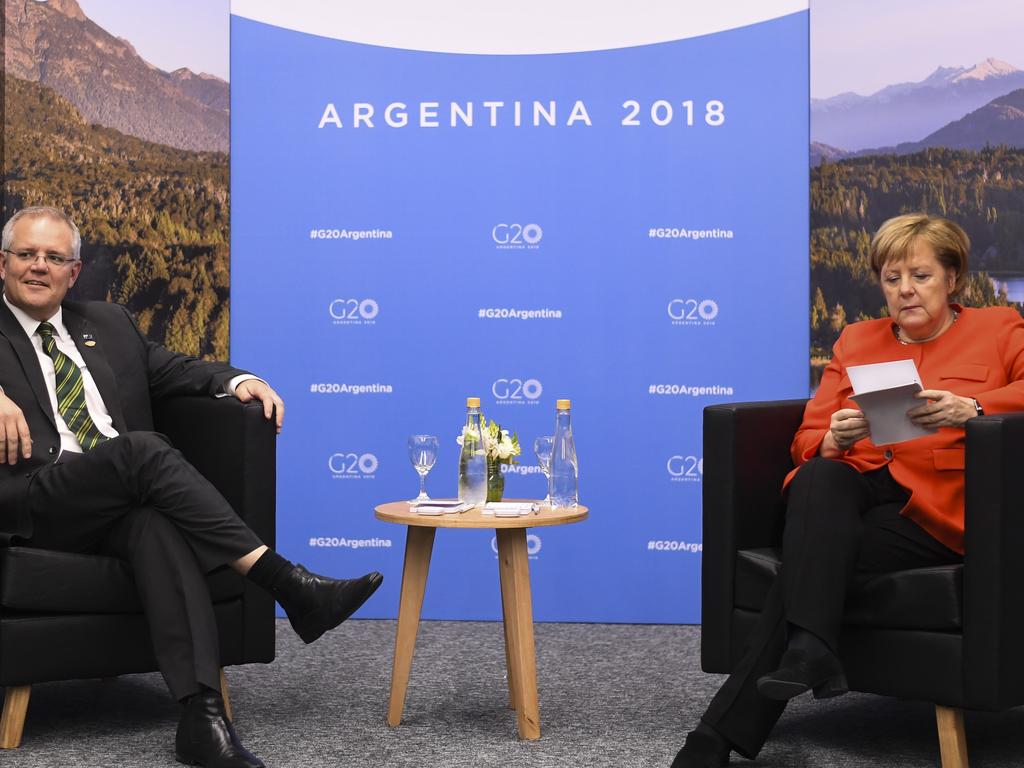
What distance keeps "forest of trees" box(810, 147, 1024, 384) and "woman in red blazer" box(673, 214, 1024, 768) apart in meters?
1.25

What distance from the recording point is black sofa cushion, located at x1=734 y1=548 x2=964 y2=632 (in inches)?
91.4

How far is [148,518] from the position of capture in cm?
260

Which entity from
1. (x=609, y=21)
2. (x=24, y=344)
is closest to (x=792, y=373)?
(x=609, y=21)

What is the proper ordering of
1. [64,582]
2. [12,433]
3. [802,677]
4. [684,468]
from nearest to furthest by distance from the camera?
[802,677], [64,582], [12,433], [684,468]

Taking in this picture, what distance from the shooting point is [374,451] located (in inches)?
165

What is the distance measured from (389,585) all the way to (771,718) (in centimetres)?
203

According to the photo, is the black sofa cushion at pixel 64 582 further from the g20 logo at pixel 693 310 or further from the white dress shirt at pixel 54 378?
the g20 logo at pixel 693 310

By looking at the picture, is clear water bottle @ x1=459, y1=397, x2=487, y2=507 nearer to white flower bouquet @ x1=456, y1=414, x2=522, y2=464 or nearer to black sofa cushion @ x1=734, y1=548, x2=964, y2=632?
white flower bouquet @ x1=456, y1=414, x2=522, y2=464

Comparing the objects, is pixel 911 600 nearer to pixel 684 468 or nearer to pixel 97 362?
pixel 684 468

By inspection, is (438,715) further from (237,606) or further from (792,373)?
(792,373)

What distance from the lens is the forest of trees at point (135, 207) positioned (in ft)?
14.1

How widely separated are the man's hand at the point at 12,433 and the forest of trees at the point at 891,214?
2567 mm

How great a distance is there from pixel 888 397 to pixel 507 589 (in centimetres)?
98

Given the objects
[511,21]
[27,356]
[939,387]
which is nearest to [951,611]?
[939,387]
